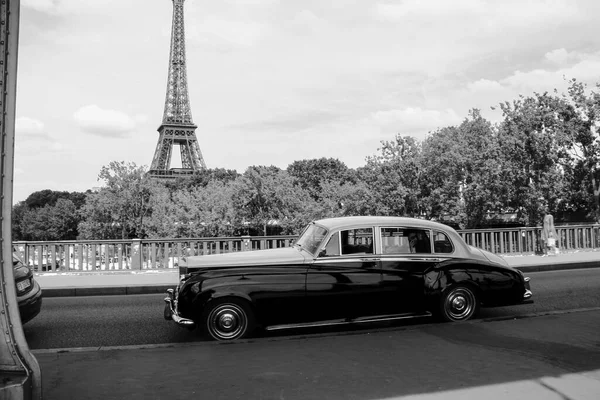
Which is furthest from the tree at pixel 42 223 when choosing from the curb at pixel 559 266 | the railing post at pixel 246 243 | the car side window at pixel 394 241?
the car side window at pixel 394 241

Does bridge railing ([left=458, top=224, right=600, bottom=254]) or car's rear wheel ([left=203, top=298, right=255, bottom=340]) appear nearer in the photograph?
car's rear wheel ([left=203, top=298, right=255, bottom=340])

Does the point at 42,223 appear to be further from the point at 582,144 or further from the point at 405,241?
the point at 405,241

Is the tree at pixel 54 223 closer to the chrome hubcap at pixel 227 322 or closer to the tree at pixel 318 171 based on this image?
the tree at pixel 318 171

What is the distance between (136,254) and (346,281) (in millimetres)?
9137

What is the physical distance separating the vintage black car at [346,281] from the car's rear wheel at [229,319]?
0.01 meters

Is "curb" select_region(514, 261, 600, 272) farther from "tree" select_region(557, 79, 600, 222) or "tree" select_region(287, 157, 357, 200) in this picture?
"tree" select_region(287, 157, 357, 200)

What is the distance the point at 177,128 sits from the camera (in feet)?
284

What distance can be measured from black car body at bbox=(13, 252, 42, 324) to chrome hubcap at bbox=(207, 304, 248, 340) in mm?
2531

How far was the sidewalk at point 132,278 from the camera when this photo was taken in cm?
1177

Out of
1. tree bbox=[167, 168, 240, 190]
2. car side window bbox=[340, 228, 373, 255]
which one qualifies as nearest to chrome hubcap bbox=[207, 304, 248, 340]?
car side window bbox=[340, 228, 373, 255]

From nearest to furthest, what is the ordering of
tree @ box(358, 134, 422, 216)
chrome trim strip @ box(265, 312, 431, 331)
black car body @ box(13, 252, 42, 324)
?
chrome trim strip @ box(265, 312, 431, 331) < black car body @ box(13, 252, 42, 324) < tree @ box(358, 134, 422, 216)

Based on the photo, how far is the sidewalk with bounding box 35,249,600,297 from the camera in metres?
11.8

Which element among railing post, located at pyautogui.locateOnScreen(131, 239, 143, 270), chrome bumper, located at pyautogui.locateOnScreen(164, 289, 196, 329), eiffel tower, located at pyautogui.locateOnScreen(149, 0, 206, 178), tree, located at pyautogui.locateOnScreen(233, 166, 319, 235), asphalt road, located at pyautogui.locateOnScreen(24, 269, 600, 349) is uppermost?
eiffel tower, located at pyautogui.locateOnScreen(149, 0, 206, 178)

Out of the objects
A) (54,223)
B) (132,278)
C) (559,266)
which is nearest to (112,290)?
(132,278)
